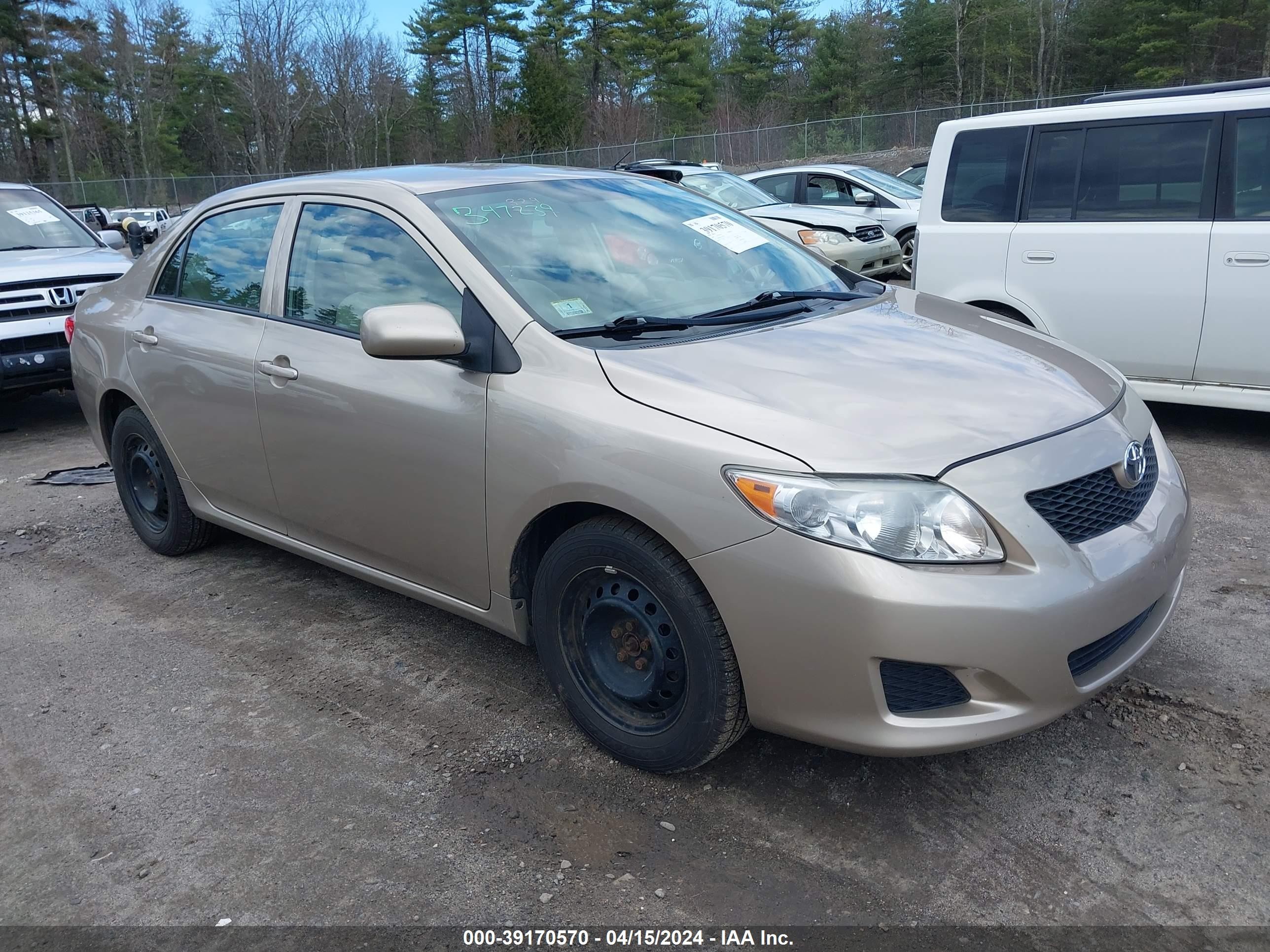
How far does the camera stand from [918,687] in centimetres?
238

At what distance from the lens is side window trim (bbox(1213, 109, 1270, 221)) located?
17.9ft

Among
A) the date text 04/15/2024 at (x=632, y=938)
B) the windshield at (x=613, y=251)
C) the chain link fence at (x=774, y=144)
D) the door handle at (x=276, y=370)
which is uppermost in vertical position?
the chain link fence at (x=774, y=144)

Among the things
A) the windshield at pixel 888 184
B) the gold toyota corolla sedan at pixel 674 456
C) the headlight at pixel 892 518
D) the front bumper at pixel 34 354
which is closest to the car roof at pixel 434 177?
the gold toyota corolla sedan at pixel 674 456

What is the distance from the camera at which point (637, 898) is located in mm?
2424

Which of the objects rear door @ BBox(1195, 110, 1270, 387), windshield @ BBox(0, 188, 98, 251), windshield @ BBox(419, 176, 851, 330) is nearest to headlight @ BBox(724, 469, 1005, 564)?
windshield @ BBox(419, 176, 851, 330)

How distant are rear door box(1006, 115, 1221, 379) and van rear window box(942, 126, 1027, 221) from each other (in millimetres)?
108

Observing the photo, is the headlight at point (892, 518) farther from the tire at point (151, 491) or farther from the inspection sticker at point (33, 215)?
the inspection sticker at point (33, 215)

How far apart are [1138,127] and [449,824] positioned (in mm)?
5427

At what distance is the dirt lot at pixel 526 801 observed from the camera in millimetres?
2422

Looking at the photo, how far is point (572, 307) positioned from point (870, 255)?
366 inches

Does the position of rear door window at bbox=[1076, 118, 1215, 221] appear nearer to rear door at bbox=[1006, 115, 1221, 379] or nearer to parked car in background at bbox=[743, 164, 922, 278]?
rear door at bbox=[1006, 115, 1221, 379]

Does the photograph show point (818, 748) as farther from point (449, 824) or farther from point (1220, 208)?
point (1220, 208)

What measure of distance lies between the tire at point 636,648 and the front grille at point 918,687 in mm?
382

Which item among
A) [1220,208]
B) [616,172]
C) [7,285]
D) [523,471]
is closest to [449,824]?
[523,471]
